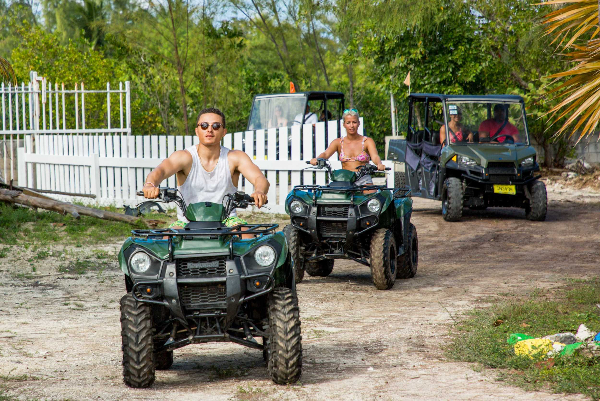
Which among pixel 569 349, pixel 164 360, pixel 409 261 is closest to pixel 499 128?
pixel 409 261

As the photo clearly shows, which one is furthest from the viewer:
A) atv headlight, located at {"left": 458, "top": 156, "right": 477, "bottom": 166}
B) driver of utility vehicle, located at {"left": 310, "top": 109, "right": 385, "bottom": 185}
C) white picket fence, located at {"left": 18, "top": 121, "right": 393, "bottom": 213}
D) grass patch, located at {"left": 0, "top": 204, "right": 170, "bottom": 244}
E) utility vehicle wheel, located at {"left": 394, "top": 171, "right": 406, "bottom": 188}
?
utility vehicle wheel, located at {"left": 394, "top": 171, "right": 406, "bottom": 188}

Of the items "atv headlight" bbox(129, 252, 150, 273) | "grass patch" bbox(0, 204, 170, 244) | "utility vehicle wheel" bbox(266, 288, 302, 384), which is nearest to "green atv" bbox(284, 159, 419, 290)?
"utility vehicle wheel" bbox(266, 288, 302, 384)

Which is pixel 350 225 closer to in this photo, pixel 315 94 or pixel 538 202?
pixel 538 202

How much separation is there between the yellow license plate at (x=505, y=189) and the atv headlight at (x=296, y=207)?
6602 millimetres

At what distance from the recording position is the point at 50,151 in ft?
58.6

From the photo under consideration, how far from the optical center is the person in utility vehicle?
14.7 meters

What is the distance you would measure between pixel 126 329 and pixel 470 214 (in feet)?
38.7

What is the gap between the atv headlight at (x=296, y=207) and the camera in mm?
8523

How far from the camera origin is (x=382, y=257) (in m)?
8.15

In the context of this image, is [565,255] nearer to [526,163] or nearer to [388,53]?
[526,163]

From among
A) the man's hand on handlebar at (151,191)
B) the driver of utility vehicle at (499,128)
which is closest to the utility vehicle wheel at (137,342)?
the man's hand on handlebar at (151,191)

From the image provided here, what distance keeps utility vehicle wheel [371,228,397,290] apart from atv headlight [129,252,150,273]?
3.68 meters

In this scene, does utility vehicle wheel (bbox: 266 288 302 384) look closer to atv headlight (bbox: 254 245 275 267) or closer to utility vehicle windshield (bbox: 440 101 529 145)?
atv headlight (bbox: 254 245 275 267)

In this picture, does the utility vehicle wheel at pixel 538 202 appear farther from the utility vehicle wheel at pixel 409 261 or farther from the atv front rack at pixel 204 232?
the atv front rack at pixel 204 232
